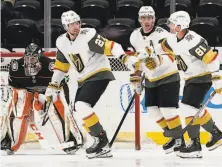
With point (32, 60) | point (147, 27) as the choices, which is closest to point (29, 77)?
point (32, 60)

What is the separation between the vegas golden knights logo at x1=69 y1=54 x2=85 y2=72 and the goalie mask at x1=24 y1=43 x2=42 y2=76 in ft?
1.50

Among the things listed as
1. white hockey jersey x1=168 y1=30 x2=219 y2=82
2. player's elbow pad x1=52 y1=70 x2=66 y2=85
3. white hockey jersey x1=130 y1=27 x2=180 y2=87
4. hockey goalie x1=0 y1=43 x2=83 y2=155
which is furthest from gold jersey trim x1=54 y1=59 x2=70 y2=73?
white hockey jersey x1=168 y1=30 x2=219 y2=82

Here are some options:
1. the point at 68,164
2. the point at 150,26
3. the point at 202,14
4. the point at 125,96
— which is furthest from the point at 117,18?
the point at 68,164

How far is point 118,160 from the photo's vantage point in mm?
4734

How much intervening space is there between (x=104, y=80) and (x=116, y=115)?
728mm

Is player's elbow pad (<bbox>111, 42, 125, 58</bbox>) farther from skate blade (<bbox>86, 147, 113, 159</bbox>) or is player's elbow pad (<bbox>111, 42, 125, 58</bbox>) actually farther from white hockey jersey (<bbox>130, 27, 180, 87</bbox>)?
skate blade (<bbox>86, 147, 113, 159</bbox>)

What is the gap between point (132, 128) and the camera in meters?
5.58

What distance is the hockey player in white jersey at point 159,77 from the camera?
4820mm

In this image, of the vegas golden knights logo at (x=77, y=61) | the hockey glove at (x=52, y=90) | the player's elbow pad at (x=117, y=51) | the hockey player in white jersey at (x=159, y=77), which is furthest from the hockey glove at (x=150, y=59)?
the hockey glove at (x=52, y=90)

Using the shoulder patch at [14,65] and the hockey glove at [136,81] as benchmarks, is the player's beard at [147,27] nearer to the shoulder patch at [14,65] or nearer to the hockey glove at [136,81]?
the hockey glove at [136,81]

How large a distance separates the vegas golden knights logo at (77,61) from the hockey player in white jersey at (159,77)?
35 cm

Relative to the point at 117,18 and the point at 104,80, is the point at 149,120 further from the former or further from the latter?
the point at 117,18

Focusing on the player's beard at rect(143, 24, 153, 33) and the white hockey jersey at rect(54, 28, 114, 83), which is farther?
the player's beard at rect(143, 24, 153, 33)

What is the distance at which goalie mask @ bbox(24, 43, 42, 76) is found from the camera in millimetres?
5266
